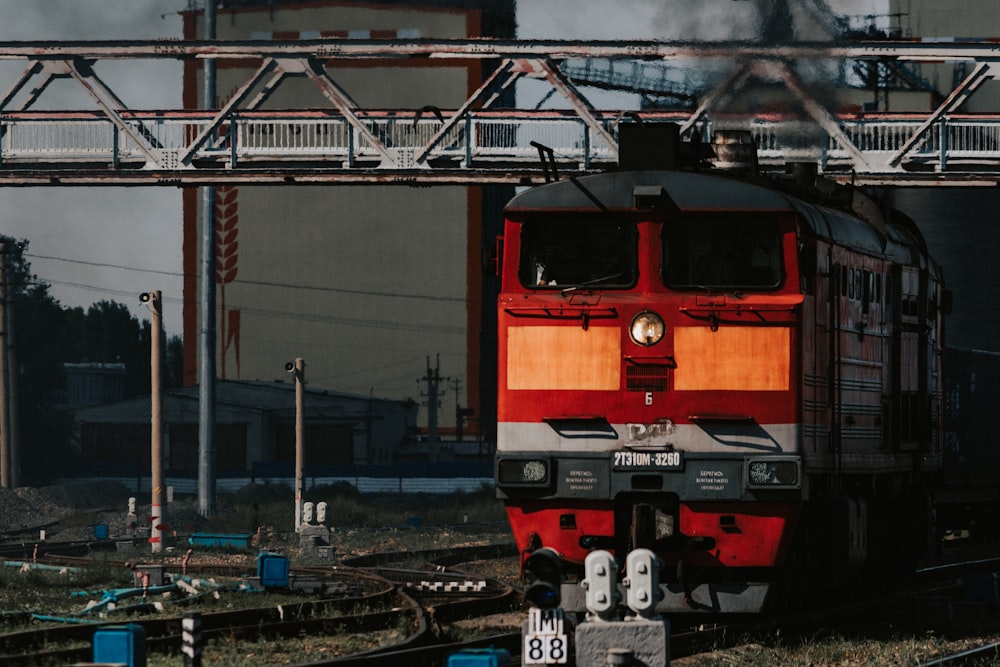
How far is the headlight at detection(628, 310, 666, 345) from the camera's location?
14.4 metres

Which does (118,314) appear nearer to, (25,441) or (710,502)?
(25,441)

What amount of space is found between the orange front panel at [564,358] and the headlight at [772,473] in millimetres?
1378

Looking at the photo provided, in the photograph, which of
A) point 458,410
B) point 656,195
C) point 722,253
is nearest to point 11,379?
point 458,410

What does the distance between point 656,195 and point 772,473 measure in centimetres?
264

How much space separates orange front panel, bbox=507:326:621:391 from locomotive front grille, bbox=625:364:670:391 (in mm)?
105

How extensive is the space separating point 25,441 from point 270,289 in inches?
547

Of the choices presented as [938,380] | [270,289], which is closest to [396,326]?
[270,289]

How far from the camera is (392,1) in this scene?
79.8m

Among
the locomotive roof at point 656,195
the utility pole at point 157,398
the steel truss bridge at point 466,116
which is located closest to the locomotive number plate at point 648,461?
the locomotive roof at point 656,195

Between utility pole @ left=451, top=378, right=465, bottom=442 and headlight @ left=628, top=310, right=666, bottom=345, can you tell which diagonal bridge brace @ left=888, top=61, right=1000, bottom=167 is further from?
utility pole @ left=451, top=378, right=465, bottom=442

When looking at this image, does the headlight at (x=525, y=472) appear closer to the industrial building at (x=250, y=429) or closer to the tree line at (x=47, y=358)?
the tree line at (x=47, y=358)

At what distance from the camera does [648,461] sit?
14.2m

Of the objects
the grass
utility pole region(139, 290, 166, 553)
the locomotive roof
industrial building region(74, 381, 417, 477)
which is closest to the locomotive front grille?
the locomotive roof

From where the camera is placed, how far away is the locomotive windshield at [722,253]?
1450 cm
